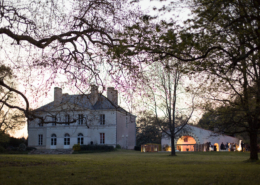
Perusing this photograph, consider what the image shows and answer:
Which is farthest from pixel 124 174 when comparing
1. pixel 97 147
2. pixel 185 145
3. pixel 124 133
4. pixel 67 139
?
pixel 124 133

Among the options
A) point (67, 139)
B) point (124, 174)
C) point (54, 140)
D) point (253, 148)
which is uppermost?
point (124, 174)

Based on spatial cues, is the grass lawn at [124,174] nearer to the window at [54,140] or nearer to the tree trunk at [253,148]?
the tree trunk at [253,148]

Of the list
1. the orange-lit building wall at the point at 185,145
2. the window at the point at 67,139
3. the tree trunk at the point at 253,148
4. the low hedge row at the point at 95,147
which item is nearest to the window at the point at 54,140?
the window at the point at 67,139

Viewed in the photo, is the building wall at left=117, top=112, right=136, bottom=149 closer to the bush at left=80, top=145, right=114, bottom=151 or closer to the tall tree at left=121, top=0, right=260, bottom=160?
the bush at left=80, top=145, right=114, bottom=151

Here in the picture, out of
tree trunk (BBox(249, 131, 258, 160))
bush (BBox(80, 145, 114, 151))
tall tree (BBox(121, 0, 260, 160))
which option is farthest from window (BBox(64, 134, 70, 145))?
tall tree (BBox(121, 0, 260, 160))

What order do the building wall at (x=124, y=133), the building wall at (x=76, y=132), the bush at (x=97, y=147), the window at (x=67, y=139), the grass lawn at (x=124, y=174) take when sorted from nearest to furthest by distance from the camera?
the grass lawn at (x=124, y=174)
the bush at (x=97, y=147)
the building wall at (x=76, y=132)
the building wall at (x=124, y=133)
the window at (x=67, y=139)

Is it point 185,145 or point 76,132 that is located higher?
point 76,132

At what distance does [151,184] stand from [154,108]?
20778 mm

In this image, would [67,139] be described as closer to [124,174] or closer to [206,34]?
[124,174]

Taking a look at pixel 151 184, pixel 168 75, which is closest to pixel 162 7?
pixel 151 184

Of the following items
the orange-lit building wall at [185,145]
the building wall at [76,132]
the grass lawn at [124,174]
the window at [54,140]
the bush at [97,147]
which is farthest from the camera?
the window at [54,140]

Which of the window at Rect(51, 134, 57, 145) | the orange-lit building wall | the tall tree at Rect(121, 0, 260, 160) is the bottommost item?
the orange-lit building wall

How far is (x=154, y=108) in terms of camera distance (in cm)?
2819

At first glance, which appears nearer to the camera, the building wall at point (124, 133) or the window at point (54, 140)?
the building wall at point (124, 133)
